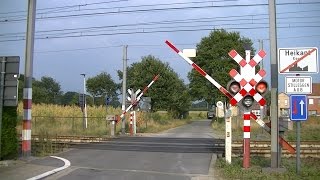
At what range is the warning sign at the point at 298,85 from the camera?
11.9 metres

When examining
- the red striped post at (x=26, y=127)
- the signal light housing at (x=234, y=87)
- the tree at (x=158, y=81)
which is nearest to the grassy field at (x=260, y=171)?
the signal light housing at (x=234, y=87)

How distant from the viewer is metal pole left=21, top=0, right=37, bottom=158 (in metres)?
15.1

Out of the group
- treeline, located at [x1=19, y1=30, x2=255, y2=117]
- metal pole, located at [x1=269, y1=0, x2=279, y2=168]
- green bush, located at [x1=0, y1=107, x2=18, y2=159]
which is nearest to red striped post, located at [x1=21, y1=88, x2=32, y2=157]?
green bush, located at [x1=0, y1=107, x2=18, y2=159]

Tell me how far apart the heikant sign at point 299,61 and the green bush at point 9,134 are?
8066 mm

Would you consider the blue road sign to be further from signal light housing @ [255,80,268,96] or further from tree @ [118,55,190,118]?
tree @ [118,55,190,118]

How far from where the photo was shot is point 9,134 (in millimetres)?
14031

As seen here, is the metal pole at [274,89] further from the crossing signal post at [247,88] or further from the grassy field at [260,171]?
the grassy field at [260,171]

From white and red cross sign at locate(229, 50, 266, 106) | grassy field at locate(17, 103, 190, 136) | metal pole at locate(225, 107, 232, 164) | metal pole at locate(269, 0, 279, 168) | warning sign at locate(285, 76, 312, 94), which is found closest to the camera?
warning sign at locate(285, 76, 312, 94)

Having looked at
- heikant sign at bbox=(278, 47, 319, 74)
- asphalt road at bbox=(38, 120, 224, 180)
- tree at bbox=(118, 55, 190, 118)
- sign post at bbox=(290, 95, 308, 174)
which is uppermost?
tree at bbox=(118, 55, 190, 118)

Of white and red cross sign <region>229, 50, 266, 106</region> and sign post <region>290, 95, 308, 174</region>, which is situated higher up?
white and red cross sign <region>229, 50, 266, 106</region>

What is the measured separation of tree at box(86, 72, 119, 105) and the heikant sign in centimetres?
9199

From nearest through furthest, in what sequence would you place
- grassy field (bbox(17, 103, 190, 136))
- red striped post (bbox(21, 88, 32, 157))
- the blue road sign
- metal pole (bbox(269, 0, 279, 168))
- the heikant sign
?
the blue road sign < the heikant sign < metal pole (bbox(269, 0, 279, 168)) < red striped post (bbox(21, 88, 32, 157)) < grassy field (bbox(17, 103, 190, 136))

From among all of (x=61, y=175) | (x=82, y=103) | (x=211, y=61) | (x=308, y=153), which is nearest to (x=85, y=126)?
(x=82, y=103)

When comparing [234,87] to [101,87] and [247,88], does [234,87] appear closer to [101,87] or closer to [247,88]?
[247,88]
